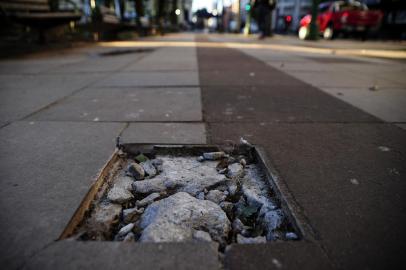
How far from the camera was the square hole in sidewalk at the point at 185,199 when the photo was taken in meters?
1.15

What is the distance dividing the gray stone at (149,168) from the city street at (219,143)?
0.75 feet

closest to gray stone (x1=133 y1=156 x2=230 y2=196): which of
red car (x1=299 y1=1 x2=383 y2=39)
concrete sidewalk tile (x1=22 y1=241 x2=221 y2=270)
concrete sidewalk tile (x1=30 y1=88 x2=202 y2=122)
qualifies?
concrete sidewalk tile (x1=22 y1=241 x2=221 y2=270)

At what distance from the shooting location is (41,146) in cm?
186

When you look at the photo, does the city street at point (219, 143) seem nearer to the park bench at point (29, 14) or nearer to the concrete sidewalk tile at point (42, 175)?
the concrete sidewalk tile at point (42, 175)

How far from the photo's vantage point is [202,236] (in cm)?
112

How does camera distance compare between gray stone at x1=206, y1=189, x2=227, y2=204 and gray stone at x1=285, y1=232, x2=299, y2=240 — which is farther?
gray stone at x1=206, y1=189, x2=227, y2=204

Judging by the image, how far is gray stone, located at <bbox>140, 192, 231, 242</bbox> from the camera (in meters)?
1.12

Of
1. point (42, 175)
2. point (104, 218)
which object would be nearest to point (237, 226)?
point (104, 218)

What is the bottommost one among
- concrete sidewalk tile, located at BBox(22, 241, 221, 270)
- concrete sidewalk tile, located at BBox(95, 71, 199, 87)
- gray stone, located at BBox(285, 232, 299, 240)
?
gray stone, located at BBox(285, 232, 299, 240)

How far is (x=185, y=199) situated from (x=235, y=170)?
375 mm

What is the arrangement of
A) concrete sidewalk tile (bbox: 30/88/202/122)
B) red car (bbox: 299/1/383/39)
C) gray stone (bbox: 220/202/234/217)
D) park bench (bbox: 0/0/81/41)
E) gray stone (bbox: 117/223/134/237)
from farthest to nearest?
1. red car (bbox: 299/1/383/39)
2. park bench (bbox: 0/0/81/41)
3. concrete sidewalk tile (bbox: 30/88/202/122)
4. gray stone (bbox: 220/202/234/217)
5. gray stone (bbox: 117/223/134/237)

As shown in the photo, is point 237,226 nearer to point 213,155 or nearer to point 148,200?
point 148,200

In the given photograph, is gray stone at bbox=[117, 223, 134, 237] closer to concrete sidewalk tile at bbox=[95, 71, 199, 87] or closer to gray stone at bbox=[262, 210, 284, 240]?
gray stone at bbox=[262, 210, 284, 240]

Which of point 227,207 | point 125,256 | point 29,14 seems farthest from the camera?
point 29,14
